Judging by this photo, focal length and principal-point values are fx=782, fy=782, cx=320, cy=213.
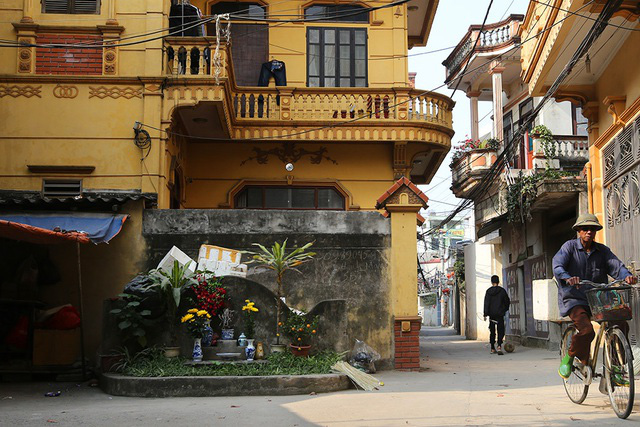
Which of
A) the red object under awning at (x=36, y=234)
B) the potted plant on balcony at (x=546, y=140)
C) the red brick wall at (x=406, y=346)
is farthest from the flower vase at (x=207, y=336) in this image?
the potted plant on balcony at (x=546, y=140)

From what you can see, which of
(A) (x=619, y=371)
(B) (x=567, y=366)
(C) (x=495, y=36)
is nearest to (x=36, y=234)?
(B) (x=567, y=366)

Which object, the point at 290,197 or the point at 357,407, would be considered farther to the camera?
the point at 290,197

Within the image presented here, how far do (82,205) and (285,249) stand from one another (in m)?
3.39

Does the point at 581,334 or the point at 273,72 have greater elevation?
the point at 273,72

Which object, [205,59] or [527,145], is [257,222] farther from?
[527,145]

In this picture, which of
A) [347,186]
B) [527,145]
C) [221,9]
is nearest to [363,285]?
[347,186]

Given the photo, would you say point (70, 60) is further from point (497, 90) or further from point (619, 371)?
point (497, 90)

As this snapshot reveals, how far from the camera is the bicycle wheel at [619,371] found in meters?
6.66

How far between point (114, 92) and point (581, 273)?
9.77 metres

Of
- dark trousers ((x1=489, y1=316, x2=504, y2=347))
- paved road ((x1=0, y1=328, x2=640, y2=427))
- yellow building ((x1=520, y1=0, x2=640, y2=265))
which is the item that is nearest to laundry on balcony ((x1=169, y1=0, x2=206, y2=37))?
yellow building ((x1=520, y1=0, x2=640, y2=265))

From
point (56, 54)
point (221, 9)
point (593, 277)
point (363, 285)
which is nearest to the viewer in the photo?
point (593, 277)

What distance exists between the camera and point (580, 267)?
792cm

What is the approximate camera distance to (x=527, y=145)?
24984 mm

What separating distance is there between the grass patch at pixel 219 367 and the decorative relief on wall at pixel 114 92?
5.67 meters
